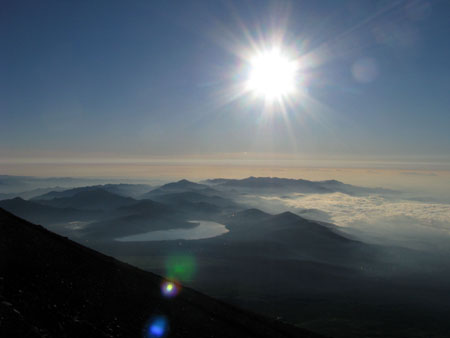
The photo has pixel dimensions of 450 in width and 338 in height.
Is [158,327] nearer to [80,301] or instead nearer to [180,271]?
[80,301]

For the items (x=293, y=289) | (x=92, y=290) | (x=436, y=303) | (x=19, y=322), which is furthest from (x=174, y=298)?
(x=436, y=303)

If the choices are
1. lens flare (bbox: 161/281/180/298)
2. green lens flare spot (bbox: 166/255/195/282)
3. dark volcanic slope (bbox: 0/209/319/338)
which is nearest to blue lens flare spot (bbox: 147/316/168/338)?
dark volcanic slope (bbox: 0/209/319/338)

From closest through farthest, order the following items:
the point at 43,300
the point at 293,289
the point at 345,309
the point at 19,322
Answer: the point at 19,322
the point at 43,300
the point at 345,309
the point at 293,289

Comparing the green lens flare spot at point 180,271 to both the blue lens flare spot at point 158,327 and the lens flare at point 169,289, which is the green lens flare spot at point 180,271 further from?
the blue lens flare spot at point 158,327

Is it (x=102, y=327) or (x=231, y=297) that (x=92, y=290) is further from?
(x=231, y=297)

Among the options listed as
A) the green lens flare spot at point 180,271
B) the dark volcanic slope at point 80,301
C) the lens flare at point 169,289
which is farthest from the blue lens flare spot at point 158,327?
the green lens flare spot at point 180,271

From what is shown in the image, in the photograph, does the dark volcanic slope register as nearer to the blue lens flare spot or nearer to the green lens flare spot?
the blue lens flare spot
